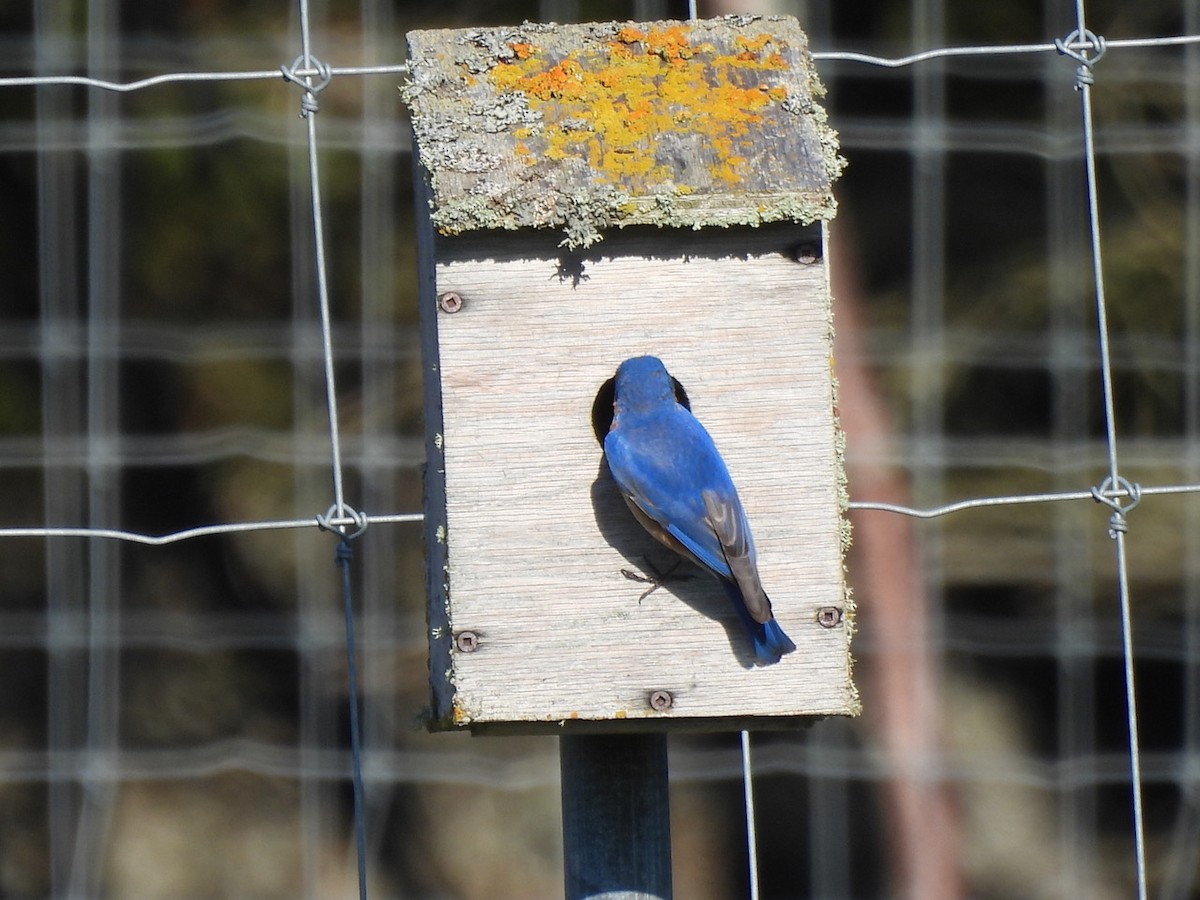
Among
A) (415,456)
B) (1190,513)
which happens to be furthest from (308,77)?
(1190,513)

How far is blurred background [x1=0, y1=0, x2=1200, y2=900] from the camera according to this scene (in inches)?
225

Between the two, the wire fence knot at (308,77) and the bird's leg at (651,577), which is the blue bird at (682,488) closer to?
the bird's leg at (651,577)

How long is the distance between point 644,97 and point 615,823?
841 mm

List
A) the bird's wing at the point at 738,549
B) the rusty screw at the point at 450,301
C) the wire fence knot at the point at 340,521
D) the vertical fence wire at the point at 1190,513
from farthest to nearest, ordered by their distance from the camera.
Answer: the vertical fence wire at the point at 1190,513 < the wire fence knot at the point at 340,521 < the rusty screw at the point at 450,301 < the bird's wing at the point at 738,549

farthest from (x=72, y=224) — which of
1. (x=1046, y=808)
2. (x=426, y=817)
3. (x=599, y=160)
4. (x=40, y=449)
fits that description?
(x=599, y=160)

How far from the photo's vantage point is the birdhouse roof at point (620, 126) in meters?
2.05

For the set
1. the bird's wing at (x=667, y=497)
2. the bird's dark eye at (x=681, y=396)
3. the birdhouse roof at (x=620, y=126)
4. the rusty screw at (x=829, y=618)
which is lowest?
the rusty screw at (x=829, y=618)

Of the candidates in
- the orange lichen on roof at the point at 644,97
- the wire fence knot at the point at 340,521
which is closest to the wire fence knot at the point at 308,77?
the orange lichen on roof at the point at 644,97

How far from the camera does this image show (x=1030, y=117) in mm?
5863

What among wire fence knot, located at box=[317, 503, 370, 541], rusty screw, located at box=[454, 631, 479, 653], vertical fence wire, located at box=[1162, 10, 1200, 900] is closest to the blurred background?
vertical fence wire, located at box=[1162, 10, 1200, 900]

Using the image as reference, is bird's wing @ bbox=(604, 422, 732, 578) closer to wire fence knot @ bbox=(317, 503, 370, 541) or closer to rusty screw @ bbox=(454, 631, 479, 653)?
rusty screw @ bbox=(454, 631, 479, 653)

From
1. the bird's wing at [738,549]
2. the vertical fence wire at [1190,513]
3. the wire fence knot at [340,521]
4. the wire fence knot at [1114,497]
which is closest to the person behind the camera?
the bird's wing at [738,549]

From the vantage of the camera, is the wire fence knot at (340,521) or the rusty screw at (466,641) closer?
the rusty screw at (466,641)

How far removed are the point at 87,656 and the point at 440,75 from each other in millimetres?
4279
